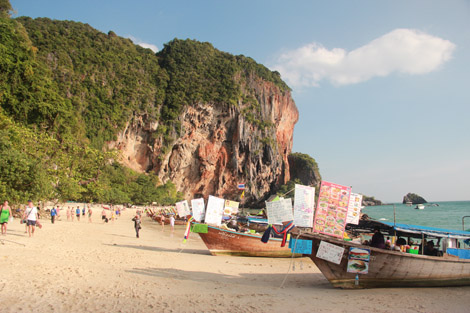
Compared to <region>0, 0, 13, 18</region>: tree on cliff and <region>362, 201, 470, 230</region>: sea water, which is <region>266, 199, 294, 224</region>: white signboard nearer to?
<region>362, 201, 470, 230</region>: sea water

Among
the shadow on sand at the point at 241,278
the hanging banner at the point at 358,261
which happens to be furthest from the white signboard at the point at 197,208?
the hanging banner at the point at 358,261

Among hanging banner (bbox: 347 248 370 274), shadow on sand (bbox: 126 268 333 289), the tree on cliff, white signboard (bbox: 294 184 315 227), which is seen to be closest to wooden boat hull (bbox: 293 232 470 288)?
hanging banner (bbox: 347 248 370 274)

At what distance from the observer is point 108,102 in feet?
186

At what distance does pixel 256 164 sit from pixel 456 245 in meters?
66.0

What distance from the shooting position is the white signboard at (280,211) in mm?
8266

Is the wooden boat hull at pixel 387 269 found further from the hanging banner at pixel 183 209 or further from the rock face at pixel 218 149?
the rock face at pixel 218 149

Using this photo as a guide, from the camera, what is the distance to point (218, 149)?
70.6 metres

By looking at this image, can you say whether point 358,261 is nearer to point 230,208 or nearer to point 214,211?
point 214,211

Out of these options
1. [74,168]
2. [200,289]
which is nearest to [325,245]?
[200,289]

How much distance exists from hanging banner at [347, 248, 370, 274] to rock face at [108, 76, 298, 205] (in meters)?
54.3

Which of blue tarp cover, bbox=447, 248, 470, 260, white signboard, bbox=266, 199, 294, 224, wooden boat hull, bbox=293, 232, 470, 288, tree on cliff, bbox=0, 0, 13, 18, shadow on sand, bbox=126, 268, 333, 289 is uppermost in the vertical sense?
tree on cliff, bbox=0, 0, 13, 18

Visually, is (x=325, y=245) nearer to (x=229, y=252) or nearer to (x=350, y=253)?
(x=350, y=253)

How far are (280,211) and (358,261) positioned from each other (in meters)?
2.38

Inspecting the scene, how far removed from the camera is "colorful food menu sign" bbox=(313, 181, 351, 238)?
770cm
